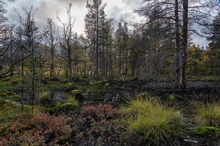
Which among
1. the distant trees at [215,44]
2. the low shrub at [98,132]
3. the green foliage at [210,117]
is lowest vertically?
the low shrub at [98,132]

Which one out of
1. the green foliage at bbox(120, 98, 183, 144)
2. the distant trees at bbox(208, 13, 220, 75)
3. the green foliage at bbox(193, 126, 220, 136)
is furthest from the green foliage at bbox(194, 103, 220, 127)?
the distant trees at bbox(208, 13, 220, 75)

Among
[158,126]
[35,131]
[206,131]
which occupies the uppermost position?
[158,126]

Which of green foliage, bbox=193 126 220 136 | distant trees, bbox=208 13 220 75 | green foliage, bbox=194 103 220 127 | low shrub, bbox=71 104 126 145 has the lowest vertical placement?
low shrub, bbox=71 104 126 145

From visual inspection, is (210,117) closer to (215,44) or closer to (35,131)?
(35,131)

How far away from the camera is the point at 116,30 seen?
30.2 meters

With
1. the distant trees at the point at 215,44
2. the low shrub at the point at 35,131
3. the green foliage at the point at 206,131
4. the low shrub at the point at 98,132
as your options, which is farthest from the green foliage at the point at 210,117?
the low shrub at the point at 35,131

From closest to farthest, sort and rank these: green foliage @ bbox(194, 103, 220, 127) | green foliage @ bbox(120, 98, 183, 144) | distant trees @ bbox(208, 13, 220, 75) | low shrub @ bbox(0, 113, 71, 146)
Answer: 1. green foliage @ bbox(120, 98, 183, 144)
2. low shrub @ bbox(0, 113, 71, 146)
3. green foliage @ bbox(194, 103, 220, 127)
4. distant trees @ bbox(208, 13, 220, 75)

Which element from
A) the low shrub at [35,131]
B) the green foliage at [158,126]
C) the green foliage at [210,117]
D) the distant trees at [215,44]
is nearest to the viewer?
the green foliage at [158,126]

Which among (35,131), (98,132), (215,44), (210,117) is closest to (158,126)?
(98,132)

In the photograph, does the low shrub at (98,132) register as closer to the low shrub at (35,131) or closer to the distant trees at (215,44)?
the low shrub at (35,131)

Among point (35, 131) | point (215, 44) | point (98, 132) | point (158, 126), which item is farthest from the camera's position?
point (215, 44)

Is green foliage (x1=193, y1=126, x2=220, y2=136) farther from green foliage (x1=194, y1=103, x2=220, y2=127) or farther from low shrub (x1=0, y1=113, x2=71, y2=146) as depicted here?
low shrub (x1=0, y1=113, x2=71, y2=146)

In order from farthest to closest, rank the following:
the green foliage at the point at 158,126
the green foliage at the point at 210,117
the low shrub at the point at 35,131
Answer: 1. the green foliage at the point at 210,117
2. the low shrub at the point at 35,131
3. the green foliage at the point at 158,126

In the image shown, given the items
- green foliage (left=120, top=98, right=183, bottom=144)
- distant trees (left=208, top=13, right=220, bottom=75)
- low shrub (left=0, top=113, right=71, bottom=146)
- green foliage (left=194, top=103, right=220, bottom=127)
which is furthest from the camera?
distant trees (left=208, top=13, right=220, bottom=75)
